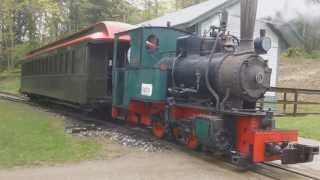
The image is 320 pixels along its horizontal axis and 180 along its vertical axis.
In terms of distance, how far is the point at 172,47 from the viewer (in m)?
12.0

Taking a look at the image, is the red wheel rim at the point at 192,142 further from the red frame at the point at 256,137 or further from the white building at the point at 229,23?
the white building at the point at 229,23

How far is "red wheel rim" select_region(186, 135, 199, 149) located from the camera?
10.6 meters

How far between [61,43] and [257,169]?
1214cm

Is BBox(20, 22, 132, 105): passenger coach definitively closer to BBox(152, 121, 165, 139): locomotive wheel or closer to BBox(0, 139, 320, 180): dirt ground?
BBox(152, 121, 165, 139): locomotive wheel

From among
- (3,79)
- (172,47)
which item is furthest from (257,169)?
(3,79)

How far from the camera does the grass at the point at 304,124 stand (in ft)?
45.5

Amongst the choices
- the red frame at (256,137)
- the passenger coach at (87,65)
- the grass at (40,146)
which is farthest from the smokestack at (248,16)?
the passenger coach at (87,65)

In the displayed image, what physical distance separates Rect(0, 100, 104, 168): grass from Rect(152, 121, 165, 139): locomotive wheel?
154 centimetres

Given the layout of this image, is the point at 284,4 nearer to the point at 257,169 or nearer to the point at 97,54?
the point at 97,54

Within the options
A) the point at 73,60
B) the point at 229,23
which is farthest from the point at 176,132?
the point at 229,23

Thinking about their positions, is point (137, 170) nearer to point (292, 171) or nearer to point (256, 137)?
point (256, 137)

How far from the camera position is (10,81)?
4372 cm

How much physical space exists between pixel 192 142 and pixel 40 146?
311 cm

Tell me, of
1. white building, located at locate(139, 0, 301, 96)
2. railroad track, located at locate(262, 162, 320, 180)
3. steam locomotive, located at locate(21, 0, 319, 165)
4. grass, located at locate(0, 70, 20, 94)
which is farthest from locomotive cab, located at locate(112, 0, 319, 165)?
grass, located at locate(0, 70, 20, 94)
